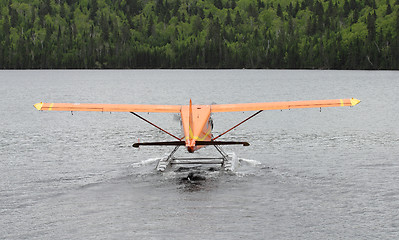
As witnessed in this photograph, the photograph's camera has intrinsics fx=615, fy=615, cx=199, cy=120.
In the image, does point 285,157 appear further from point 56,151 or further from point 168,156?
point 56,151

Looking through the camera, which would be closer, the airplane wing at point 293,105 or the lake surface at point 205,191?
the lake surface at point 205,191

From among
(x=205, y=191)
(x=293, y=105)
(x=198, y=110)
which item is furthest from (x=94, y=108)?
(x=293, y=105)

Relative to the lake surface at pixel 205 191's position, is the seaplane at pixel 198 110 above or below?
above

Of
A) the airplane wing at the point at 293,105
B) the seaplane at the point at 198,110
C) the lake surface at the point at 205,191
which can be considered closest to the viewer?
the lake surface at the point at 205,191

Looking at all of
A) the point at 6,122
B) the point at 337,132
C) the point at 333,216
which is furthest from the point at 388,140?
the point at 6,122

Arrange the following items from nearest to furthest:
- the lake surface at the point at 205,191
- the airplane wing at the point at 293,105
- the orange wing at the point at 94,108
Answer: the lake surface at the point at 205,191, the airplane wing at the point at 293,105, the orange wing at the point at 94,108

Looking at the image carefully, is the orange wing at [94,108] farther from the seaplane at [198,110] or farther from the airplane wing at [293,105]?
the airplane wing at [293,105]

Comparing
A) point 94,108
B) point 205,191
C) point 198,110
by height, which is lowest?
point 205,191

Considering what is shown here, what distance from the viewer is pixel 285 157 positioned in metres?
33.0

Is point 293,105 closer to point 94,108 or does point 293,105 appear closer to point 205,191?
point 205,191

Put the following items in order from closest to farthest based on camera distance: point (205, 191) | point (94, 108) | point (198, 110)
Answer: point (205, 191), point (198, 110), point (94, 108)

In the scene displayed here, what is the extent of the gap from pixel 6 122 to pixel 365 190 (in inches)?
1521

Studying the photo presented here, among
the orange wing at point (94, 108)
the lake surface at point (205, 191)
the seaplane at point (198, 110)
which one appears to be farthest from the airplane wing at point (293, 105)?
the lake surface at point (205, 191)

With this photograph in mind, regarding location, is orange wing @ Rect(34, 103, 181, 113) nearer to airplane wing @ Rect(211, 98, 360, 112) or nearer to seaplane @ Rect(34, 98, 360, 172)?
seaplane @ Rect(34, 98, 360, 172)
